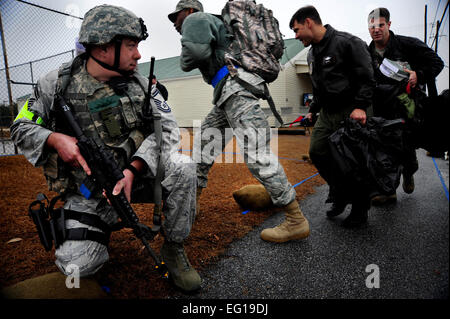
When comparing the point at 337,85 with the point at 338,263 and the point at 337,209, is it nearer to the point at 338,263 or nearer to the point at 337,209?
the point at 337,209

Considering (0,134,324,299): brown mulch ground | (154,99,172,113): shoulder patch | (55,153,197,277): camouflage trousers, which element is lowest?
(0,134,324,299): brown mulch ground

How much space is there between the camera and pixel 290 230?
92.3 inches

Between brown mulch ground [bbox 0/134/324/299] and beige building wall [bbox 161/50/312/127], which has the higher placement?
brown mulch ground [bbox 0/134/324/299]

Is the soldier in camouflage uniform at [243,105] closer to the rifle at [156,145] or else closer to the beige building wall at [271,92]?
the rifle at [156,145]

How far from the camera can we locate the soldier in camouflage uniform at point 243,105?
226 cm

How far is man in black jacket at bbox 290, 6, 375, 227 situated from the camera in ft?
8.42

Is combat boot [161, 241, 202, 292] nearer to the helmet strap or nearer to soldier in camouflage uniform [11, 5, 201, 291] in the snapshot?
soldier in camouflage uniform [11, 5, 201, 291]

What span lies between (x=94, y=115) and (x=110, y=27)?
0.54 metres

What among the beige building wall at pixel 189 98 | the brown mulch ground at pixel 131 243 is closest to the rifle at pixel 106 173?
the brown mulch ground at pixel 131 243

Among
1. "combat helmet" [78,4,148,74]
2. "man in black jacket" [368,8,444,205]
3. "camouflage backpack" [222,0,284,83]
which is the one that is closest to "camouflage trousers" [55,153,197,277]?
"combat helmet" [78,4,148,74]

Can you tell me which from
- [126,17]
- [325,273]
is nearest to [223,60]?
[126,17]

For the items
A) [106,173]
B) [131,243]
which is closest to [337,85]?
[106,173]

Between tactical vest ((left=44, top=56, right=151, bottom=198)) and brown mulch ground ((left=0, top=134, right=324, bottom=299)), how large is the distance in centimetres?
60

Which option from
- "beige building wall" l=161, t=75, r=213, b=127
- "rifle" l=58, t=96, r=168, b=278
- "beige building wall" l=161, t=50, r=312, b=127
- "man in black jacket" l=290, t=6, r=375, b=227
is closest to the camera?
"rifle" l=58, t=96, r=168, b=278
